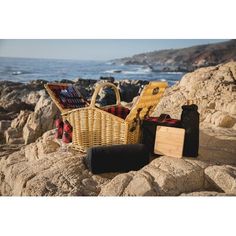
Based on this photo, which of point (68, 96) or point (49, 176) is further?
point (68, 96)

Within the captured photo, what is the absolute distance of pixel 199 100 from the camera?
14.8 ft

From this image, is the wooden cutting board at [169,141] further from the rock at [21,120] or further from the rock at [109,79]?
the rock at [21,120]

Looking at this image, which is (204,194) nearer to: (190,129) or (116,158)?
(190,129)

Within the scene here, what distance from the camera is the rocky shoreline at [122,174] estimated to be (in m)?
3.10

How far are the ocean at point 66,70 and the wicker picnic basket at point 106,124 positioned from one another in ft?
0.85

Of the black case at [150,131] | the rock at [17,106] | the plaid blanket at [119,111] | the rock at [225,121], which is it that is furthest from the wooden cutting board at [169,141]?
the rock at [17,106]

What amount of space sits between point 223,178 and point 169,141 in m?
0.59

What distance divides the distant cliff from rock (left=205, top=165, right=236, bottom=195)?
1.15m

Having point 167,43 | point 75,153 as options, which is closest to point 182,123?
point 167,43

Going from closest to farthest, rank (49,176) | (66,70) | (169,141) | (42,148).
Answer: (49,176) → (169,141) → (66,70) → (42,148)

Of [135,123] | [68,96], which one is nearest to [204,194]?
[135,123]

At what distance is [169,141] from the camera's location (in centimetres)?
346

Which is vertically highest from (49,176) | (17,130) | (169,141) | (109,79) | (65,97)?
(109,79)
